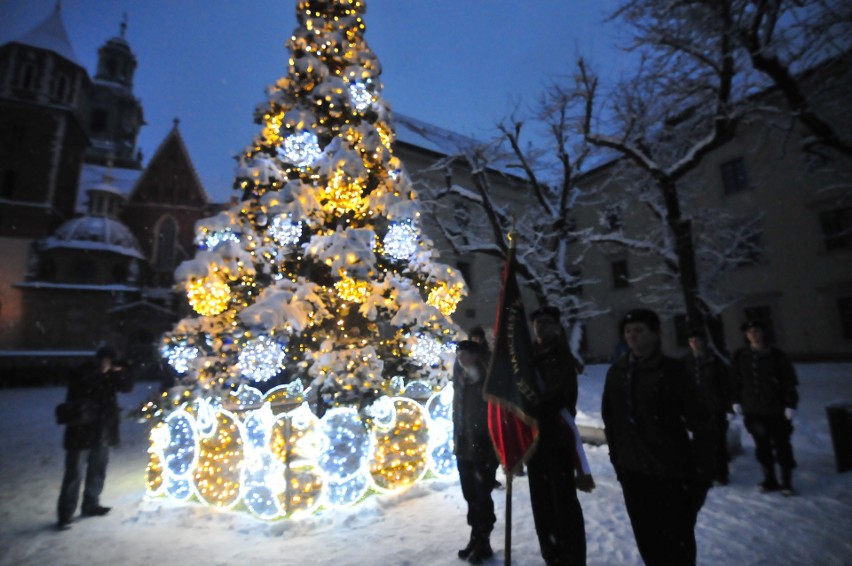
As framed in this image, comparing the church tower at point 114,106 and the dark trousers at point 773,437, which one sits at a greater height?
the church tower at point 114,106

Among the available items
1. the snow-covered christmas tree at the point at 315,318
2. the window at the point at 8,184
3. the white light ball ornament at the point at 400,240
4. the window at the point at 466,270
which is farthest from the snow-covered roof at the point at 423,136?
the window at the point at 8,184

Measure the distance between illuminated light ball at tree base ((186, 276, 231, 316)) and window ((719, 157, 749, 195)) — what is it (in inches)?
976

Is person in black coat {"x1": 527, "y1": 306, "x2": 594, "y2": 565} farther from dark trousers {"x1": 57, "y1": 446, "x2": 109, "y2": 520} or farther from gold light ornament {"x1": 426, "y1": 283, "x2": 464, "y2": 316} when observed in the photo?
dark trousers {"x1": 57, "y1": 446, "x2": 109, "y2": 520}

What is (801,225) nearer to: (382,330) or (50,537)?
(382,330)

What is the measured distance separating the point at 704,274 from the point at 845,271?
5.87 meters

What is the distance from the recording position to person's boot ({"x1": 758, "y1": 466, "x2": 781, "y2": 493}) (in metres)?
5.40

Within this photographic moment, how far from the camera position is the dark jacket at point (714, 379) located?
5.89 metres

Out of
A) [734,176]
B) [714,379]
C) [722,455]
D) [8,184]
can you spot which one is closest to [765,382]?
[714,379]

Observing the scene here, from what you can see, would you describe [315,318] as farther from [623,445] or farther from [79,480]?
[623,445]

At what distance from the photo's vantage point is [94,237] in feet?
108

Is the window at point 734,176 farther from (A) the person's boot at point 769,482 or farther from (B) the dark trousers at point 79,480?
(B) the dark trousers at point 79,480

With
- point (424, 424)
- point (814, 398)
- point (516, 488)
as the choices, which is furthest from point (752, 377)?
point (814, 398)

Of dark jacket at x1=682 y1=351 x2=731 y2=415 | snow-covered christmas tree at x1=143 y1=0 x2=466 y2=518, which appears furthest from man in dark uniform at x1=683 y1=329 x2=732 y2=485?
snow-covered christmas tree at x1=143 y1=0 x2=466 y2=518

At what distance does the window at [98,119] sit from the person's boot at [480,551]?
6818 centimetres
